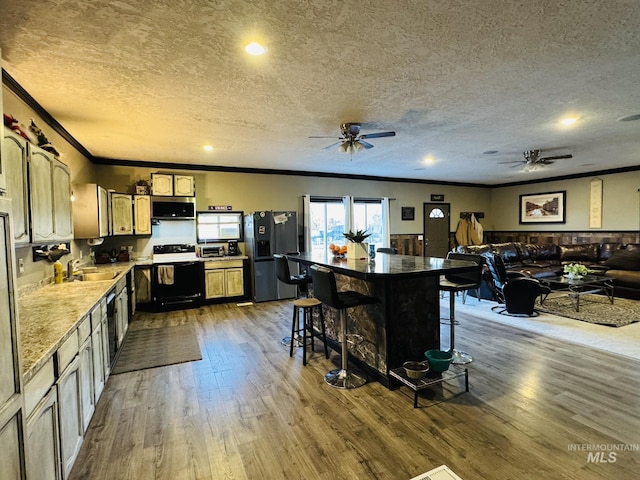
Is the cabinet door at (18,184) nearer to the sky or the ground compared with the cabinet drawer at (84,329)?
nearer to the sky

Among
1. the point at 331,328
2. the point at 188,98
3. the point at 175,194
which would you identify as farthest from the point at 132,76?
the point at 175,194

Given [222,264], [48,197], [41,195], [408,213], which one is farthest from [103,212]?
[408,213]

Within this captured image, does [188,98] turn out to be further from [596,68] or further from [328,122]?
[596,68]

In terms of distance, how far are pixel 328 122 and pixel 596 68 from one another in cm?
242

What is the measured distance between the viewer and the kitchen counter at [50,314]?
1.50m

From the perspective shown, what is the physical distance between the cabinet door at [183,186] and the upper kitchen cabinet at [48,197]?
2626mm

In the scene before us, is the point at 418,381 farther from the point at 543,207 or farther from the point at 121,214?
the point at 543,207

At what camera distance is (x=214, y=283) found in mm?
6035

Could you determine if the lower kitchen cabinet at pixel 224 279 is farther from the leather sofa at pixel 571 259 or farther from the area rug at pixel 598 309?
the area rug at pixel 598 309

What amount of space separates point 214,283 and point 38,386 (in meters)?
4.63

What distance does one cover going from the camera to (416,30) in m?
2.07

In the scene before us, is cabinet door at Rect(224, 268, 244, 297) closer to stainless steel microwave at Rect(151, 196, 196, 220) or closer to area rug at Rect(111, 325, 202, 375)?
stainless steel microwave at Rect(151, 196, 196, 220)

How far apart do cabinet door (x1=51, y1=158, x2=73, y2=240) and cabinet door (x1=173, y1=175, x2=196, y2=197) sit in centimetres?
262

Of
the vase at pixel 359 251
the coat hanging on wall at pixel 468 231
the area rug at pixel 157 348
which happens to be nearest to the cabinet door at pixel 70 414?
the area rug at pixel 157 348
